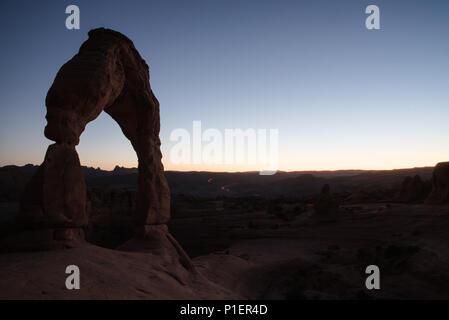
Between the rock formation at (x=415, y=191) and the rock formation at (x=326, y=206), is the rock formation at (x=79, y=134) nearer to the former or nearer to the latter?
the rock formation at (x=326, y=206)

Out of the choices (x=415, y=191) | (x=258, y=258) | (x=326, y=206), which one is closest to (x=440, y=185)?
(x=415, y=191)

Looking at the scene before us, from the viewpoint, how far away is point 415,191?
20.9 meters

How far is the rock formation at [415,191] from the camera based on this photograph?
20.5m

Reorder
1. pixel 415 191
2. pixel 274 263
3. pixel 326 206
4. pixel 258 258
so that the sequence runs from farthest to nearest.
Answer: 1. pixel 415 191
2. pixel 326 206
3. pixel 258 258
4. pixel 274 263

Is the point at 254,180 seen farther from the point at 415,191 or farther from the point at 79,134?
the point at 79,134

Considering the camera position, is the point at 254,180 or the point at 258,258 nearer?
the point at 258,258

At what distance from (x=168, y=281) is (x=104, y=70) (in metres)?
4.98

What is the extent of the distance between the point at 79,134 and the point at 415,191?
21301 mm

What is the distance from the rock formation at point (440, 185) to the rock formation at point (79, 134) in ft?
50.7

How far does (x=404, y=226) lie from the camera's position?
15.2 m

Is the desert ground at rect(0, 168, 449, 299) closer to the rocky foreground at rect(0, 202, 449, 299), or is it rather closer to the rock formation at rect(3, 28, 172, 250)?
the rocky foreground at rect(0, 202, 449, 299)

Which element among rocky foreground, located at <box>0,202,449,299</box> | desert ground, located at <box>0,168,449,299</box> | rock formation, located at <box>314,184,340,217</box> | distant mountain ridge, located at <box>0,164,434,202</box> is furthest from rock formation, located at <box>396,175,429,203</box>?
distant mountain ridge, located at <box>0,164,434,202</box>

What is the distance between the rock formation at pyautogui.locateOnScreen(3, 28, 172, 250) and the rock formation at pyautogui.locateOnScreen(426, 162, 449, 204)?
15440 mm
